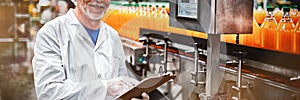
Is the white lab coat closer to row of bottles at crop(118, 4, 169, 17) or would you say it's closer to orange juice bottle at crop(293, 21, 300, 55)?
row of bottles at crop(118, 4, 169, 17)

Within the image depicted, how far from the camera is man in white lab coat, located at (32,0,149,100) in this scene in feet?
6.53

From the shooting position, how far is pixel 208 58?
213 centimetres

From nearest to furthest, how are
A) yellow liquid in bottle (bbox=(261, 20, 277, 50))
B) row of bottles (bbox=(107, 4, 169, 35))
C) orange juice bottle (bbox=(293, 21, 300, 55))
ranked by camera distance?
orange juice bottle (bbox=(293, 21, 300, 55))
yellow liquid in bottle (bbox=(261, 20, 277, 50))
row of bottles (bbox=(107, 4, 169, 35))

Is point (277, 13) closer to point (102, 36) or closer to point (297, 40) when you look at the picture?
point (297, 40)

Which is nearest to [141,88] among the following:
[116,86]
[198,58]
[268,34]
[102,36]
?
[116,86]

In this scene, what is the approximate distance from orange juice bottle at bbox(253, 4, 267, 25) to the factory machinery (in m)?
0.08

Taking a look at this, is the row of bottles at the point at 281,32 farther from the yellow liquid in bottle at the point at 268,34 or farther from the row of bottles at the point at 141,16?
the row of bottles at the point at 141,16

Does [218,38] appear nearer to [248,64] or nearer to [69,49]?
[248,64]

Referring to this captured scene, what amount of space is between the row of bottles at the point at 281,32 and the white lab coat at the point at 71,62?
0.73 metres

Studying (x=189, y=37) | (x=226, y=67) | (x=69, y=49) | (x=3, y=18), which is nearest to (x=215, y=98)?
(x=226, y=67)

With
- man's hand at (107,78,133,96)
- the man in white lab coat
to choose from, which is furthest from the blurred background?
man's hand at (107,78,133,96)

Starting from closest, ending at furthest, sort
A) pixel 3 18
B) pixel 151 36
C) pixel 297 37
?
pixel 297 37
pixel 151 36
pixel 3 18

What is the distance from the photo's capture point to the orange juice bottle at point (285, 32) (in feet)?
6.48

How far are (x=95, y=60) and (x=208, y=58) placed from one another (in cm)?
54
